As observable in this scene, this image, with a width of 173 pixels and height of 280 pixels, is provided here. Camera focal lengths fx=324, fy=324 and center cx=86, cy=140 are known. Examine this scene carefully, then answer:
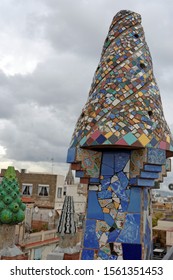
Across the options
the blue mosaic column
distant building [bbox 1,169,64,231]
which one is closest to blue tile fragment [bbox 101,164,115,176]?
the blue mosaic column

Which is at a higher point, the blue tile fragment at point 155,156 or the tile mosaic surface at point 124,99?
the tile mosaic surface at point 124,99

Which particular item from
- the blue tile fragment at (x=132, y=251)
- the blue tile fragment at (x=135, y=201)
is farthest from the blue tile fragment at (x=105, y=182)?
the blue tile fragment at (x=132, y=251)

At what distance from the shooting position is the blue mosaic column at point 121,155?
5156mm

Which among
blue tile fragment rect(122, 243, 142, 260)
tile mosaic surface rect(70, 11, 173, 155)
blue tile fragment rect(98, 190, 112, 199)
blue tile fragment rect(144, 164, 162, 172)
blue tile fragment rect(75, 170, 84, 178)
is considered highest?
tile mosaic surface rect(70, 11, 173, 155)

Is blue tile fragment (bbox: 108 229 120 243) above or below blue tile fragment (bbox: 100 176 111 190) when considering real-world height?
below

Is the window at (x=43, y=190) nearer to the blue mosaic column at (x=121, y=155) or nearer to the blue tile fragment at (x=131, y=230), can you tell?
the blue mosaic column at (x=121, y=155)

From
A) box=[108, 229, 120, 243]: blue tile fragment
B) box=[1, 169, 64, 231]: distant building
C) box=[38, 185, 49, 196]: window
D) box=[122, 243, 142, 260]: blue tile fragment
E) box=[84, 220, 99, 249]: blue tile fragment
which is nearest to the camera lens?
box=[122, 243, 142, 260]: blue tile fragment

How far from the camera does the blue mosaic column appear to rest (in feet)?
16.9

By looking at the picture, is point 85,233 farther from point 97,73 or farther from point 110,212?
point 97,73

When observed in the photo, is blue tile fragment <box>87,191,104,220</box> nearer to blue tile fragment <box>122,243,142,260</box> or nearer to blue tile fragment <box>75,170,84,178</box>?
blue tile fragment <box>75,170,84,178</box>

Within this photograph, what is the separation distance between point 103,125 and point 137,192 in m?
1.23

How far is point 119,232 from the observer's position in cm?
518

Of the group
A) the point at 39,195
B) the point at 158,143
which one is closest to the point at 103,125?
the point at 158,143
